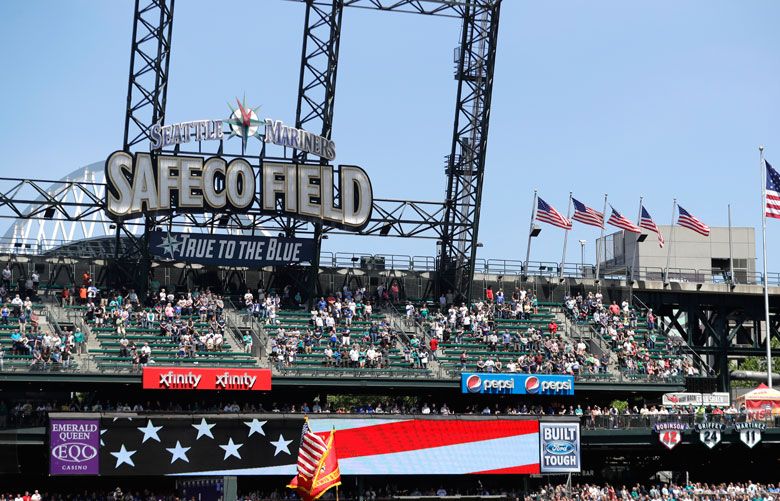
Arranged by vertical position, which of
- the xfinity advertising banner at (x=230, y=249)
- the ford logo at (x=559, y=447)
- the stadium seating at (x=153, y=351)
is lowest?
the ford logo at (x=559, y=447)

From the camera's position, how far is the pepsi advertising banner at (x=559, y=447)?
63.4 m

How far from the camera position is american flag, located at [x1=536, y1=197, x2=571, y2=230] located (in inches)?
2899

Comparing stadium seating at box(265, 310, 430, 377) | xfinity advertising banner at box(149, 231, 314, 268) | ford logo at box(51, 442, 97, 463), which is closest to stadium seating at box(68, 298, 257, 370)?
stadium seating at box(265, 310, 430, 377)

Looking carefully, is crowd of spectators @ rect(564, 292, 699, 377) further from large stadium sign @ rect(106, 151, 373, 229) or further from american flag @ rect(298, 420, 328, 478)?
american flag @ rect(298, 420, 328, 478)

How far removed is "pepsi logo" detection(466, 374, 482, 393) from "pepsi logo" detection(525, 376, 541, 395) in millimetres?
2444

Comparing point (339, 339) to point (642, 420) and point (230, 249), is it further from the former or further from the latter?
point (642, 420)

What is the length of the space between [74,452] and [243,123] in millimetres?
18841

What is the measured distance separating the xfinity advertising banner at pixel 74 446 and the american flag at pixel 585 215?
3048 cm

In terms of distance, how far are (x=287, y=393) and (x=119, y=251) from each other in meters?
11.3

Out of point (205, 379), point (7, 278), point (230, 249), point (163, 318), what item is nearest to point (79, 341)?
point (163, 318)

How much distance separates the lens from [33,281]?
215 feet

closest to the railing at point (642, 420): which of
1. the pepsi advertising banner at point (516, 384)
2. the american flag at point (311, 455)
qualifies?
the pepsi advertising banner at point (516, 384)

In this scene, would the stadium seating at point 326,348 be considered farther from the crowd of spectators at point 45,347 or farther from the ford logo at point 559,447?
the crowd of spectators at point 45,347

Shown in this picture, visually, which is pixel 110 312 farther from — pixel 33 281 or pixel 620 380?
pixel 620 380
